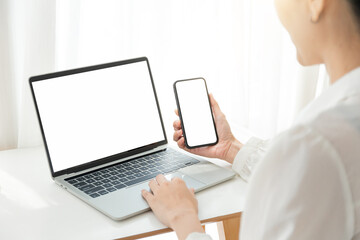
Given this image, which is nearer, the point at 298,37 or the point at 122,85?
the point at 298,37

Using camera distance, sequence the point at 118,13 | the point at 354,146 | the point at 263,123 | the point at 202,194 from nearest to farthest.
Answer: the point at 354,146 → the point at 202,194 → the point at 118,13 → the point at 263,123

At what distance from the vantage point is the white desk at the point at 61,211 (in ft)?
2.83

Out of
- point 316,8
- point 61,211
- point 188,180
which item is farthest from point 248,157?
point 316,8

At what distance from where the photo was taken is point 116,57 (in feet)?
4.60

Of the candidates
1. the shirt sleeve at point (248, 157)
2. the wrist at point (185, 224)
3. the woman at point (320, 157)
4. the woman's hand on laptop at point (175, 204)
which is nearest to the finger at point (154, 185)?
the woman's hand on laptop at point (175, 204)

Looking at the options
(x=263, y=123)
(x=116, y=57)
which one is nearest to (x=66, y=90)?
(x=116, y=57)

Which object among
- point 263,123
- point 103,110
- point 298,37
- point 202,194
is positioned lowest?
point 263,123

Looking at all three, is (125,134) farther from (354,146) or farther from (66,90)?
(354,146)

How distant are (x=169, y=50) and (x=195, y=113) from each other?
1.20 feet

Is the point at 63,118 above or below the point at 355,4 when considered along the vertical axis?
below

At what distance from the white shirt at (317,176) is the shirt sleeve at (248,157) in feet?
1.59

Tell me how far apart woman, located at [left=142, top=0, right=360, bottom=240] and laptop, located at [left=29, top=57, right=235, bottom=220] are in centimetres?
40

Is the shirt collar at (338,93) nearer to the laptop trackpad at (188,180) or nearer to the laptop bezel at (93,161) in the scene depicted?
the laptop trackpad at (188,180)

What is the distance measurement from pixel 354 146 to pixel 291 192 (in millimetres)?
86
